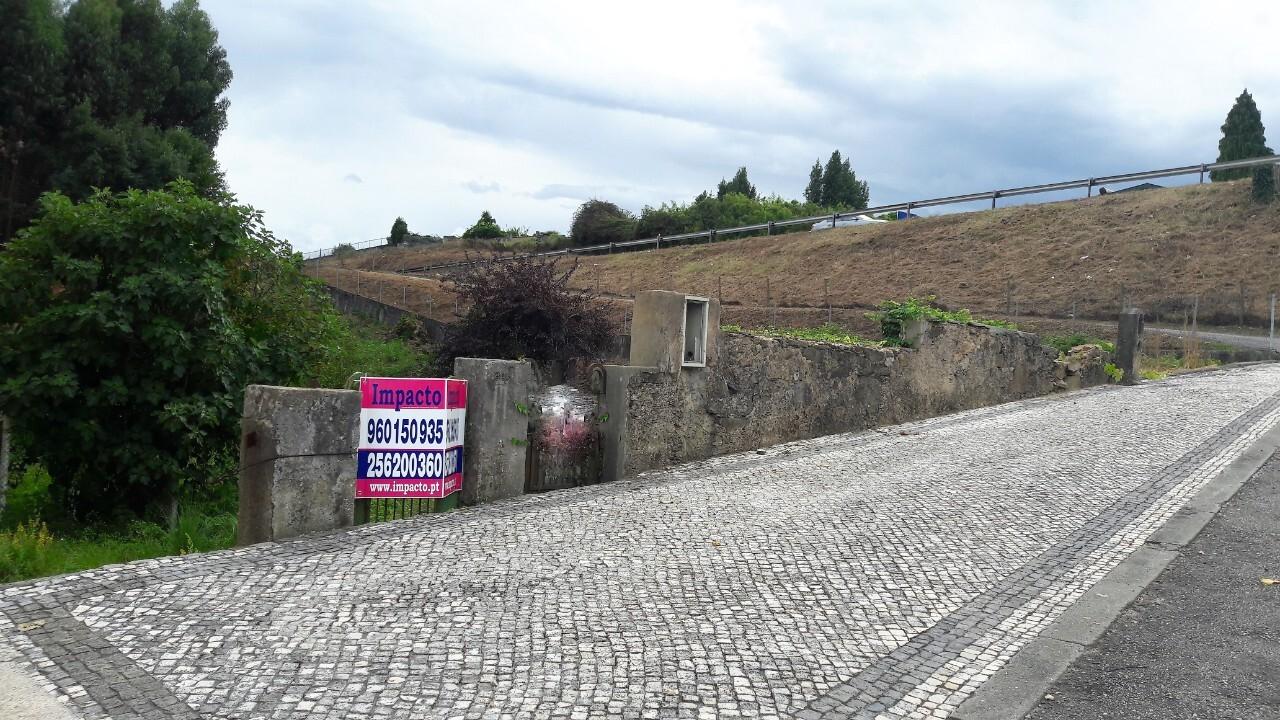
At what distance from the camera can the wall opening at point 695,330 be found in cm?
1002

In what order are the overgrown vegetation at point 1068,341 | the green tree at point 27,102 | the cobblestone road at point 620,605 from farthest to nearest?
the green tree at point 27,102
the overgrown vegetation at point 1068,341
the cobblestone road at point 620,605

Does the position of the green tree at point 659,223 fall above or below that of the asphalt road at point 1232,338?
above

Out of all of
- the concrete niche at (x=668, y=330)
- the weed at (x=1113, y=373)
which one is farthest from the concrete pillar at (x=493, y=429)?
the weed at (x=1113, y=373)

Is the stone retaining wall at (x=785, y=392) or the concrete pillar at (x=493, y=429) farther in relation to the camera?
the stone retaining wall at (x=785, y=392)

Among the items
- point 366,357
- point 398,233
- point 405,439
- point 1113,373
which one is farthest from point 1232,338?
point 398,233

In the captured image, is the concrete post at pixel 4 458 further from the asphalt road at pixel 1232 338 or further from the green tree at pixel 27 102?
the asphalt road at pixel 1232 338

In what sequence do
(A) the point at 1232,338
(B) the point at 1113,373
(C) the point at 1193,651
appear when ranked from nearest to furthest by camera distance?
1. (C) the point at 1193,651
2. (B) the point at 1113,373
3. (A) the point at 1232,338

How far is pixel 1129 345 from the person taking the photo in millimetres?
18719

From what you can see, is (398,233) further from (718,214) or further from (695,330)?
(695,330)

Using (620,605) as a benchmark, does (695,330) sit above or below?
above

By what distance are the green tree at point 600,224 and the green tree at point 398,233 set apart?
60.8ft

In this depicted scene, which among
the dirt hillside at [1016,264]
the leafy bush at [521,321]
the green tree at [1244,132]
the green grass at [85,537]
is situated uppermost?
the green tree at [1244,132]

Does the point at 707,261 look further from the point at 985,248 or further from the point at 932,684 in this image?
the point at 932,684

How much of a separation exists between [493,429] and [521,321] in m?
9.49
